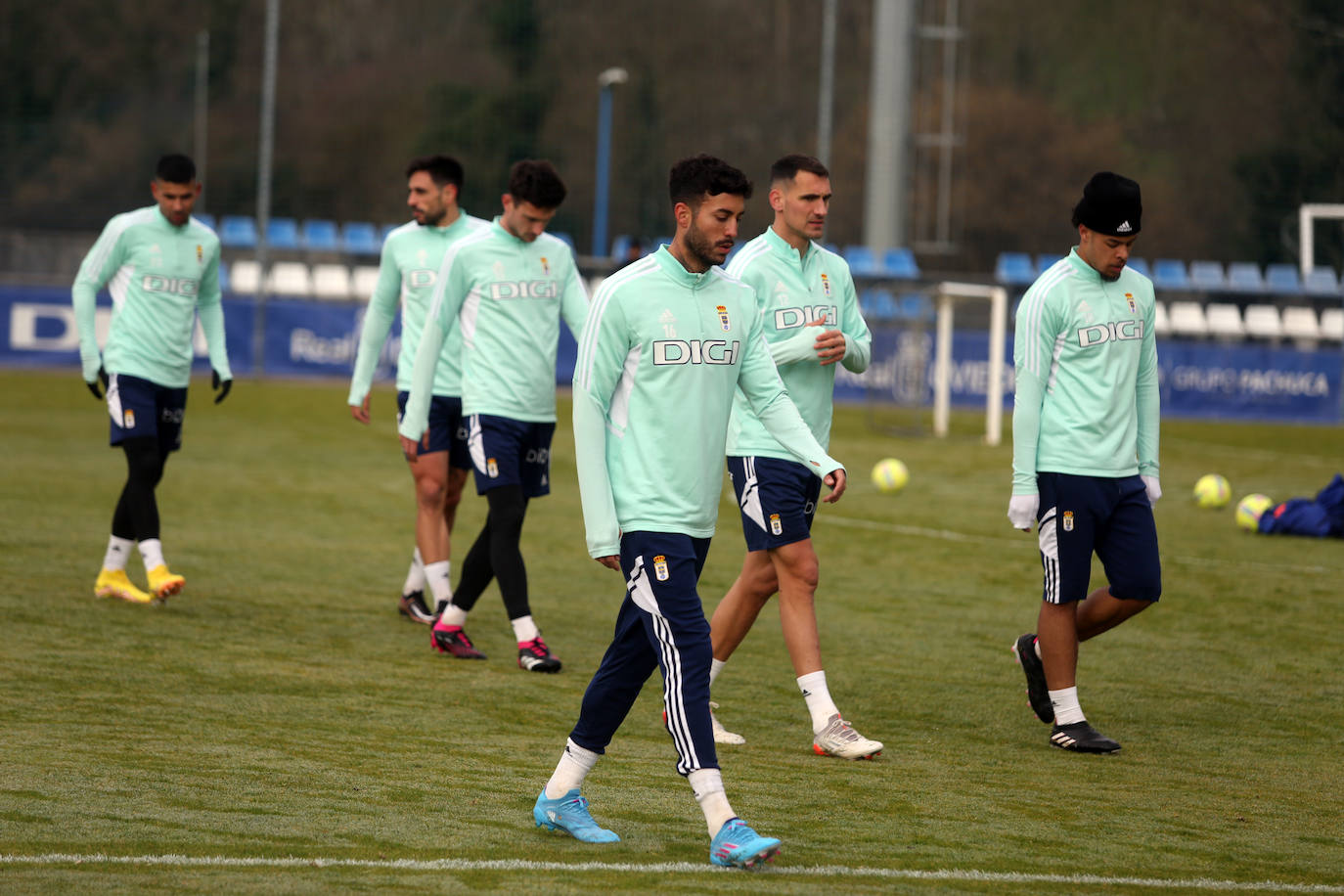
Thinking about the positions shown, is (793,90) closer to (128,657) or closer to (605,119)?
(605,119)

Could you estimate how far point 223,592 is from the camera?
886 cm

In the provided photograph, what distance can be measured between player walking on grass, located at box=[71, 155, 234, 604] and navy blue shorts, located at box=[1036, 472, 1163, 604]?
449 cm

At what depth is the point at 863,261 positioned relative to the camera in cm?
3266

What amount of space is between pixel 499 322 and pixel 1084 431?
9.01ft

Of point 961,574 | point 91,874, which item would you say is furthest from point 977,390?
point 91,874

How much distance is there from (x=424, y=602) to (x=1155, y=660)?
3.72 metres

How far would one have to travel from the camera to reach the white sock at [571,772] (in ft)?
15.3

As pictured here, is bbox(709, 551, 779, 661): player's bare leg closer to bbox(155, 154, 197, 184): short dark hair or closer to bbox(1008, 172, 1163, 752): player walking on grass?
bbox(1008, 172, 1163, 752): player walking on grass

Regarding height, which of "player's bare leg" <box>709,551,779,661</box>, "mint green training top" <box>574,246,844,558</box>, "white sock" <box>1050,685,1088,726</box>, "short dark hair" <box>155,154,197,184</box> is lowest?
"white sock" <box>1050,685,1088,726</box>

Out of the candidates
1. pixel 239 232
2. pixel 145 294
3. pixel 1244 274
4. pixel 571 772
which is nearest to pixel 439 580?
pixel 145 294

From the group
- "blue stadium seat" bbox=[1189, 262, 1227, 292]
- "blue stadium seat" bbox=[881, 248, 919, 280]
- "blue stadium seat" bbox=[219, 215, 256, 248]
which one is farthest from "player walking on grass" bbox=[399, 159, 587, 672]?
"blue stadium seat" bbox=[1189, 262, 1227, 292]

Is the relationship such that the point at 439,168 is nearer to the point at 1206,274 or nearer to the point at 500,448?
the point at 500,448

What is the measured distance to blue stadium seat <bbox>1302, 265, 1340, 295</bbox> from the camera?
29.3m

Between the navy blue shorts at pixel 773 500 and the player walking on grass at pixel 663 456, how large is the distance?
4.40 feet
